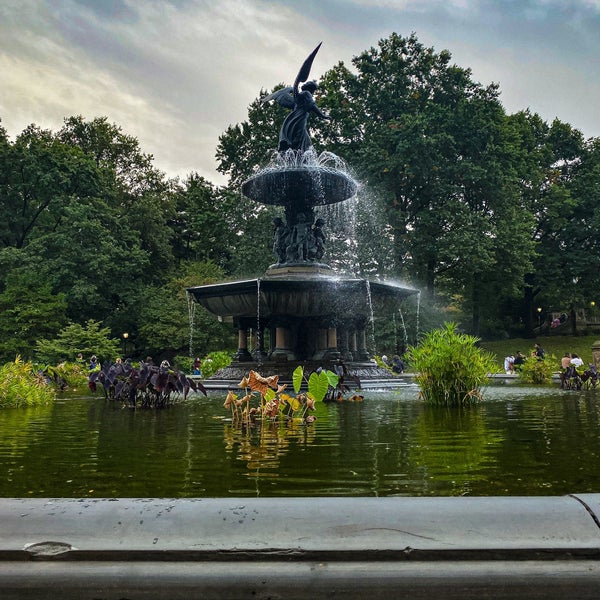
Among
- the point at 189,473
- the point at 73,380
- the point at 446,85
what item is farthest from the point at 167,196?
the point at 189,473

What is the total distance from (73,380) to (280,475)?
1529cm

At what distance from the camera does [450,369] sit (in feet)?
28.0

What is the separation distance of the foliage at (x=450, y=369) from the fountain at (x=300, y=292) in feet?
13.1

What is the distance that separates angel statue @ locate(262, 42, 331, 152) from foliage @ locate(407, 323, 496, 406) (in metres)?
9.57

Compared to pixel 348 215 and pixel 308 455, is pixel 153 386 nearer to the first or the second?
pixel 308 455

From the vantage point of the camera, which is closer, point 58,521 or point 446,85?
point 58,521

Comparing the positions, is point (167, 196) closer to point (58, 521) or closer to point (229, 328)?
point (229, 328)

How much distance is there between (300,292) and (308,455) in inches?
360

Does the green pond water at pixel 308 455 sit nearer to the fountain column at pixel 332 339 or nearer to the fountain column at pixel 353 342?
the fountain column at pixel 332 339

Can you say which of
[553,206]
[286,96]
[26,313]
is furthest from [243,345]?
[553,206]

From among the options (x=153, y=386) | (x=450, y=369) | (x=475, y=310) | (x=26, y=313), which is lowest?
(x=153, y=386)

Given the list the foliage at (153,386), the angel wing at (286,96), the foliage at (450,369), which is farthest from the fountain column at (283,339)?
the angel wing at (286,96)

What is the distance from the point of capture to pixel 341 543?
69.9 inches

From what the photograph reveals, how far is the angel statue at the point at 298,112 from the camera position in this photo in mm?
16312
